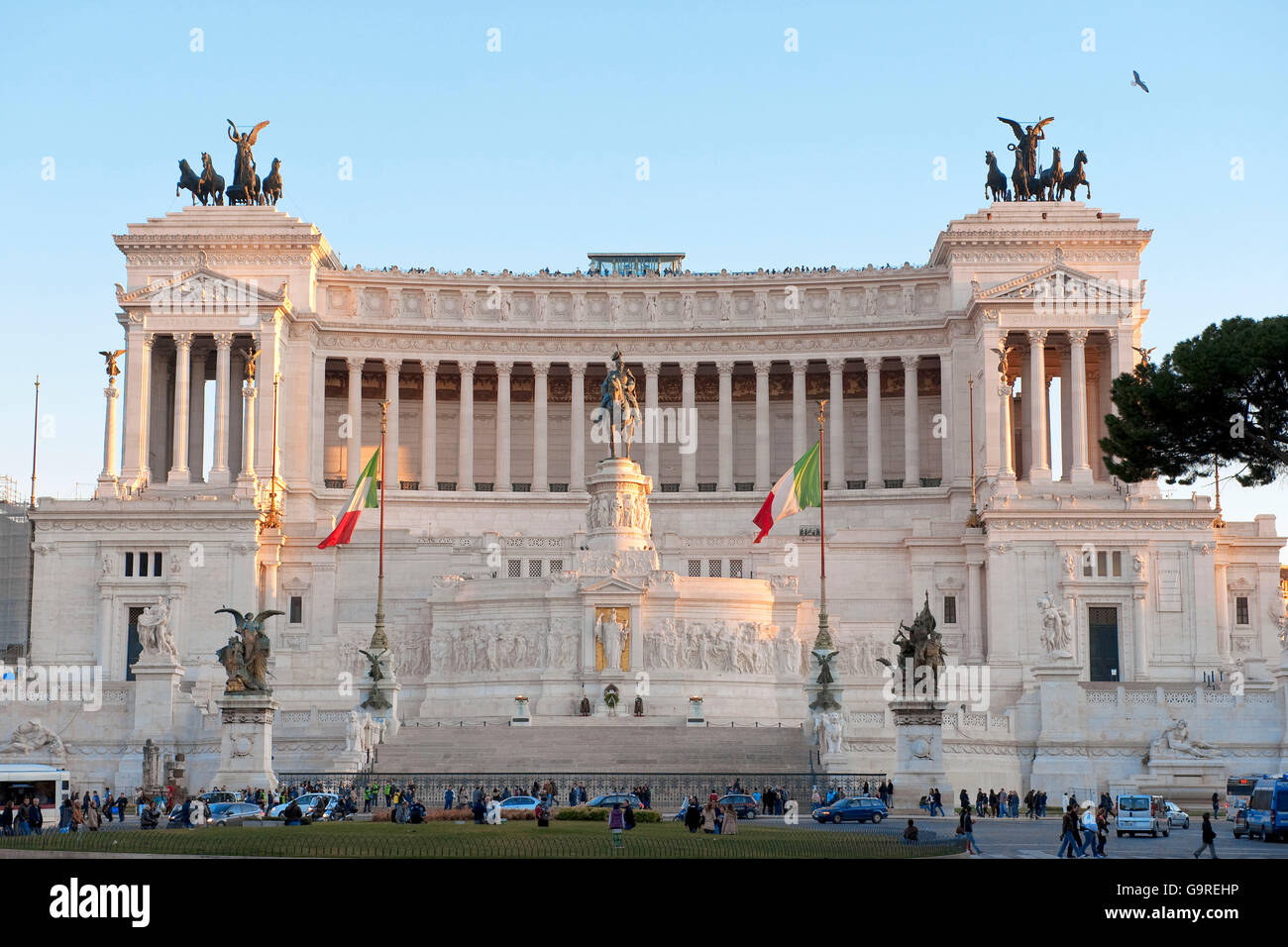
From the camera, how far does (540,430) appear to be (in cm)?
10288

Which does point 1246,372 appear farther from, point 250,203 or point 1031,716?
point 250,203

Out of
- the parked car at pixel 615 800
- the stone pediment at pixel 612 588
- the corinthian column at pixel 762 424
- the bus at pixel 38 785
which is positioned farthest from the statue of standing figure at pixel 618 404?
the bus at pixel 38 785

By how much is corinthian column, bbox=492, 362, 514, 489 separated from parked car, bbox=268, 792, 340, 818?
5118cm

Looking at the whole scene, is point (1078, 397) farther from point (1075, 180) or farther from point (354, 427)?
point (354, 427)

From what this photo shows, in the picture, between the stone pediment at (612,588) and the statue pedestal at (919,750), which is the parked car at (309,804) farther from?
the stone pediment at (612,588)

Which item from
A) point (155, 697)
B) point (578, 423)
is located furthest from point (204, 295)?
point (155, 697)

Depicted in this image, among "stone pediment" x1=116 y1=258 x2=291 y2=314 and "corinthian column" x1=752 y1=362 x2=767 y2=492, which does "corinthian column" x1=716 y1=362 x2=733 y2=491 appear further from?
"stone pediment" x1=116 y1=258 x2=291 y2=314

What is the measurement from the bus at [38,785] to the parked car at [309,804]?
8800 mm

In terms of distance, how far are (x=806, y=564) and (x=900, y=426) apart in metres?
22.9

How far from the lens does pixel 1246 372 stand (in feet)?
163

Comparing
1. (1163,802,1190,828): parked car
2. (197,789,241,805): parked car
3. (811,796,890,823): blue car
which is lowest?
(1163,802,1190,828): parked car

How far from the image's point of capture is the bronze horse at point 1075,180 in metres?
101

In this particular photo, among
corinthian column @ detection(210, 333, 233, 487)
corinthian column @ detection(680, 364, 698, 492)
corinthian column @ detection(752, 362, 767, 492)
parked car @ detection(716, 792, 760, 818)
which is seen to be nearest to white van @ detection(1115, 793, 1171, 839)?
parked car @ detection(716, 792, 760, 818)

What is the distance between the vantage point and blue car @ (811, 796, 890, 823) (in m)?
49.2
